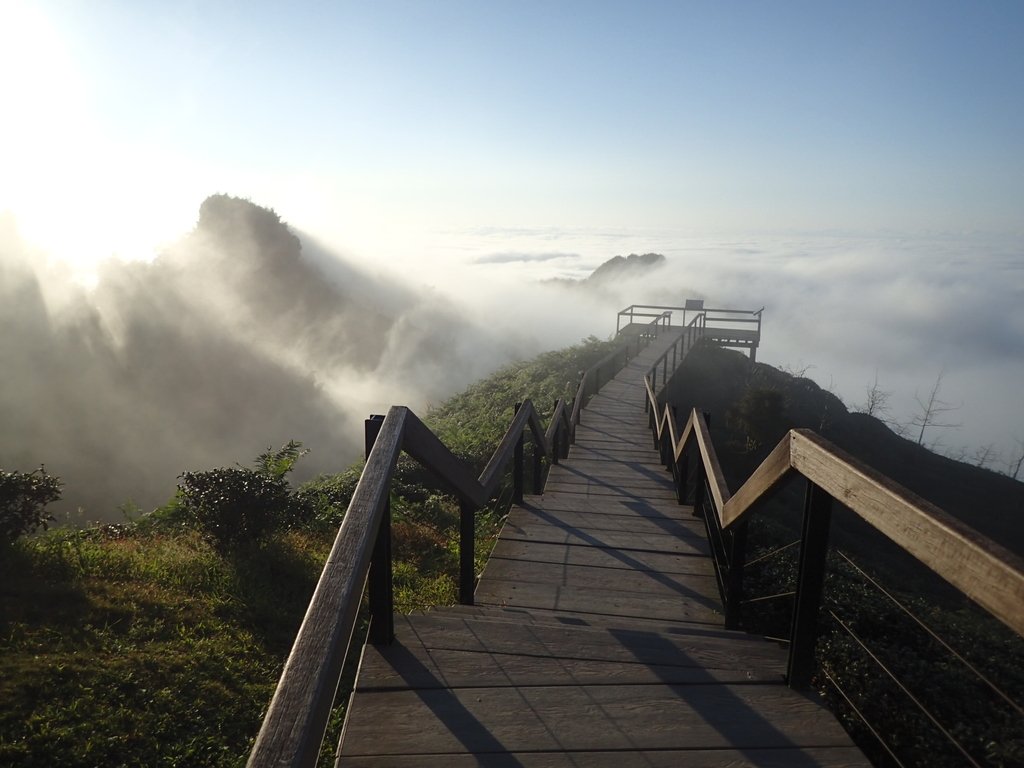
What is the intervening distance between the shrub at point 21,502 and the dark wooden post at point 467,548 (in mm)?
5288

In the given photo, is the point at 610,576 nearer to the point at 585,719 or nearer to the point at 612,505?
the point at 612,505

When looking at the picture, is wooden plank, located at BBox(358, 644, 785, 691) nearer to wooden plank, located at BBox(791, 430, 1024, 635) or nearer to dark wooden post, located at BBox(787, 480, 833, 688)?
dark wooden post, located at BBox(787, 480, 833, 688)

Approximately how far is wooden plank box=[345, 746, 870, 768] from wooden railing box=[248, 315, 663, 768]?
1.65 feet

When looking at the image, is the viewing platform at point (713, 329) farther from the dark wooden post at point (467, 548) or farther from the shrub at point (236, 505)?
the dark wooden post at point (467, 548)

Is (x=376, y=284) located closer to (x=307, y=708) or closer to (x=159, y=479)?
(x=159, y=479)

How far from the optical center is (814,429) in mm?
26047

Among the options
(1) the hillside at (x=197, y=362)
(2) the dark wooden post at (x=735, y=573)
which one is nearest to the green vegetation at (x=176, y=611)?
(2) the dark wooden post at (x=735, y=573)

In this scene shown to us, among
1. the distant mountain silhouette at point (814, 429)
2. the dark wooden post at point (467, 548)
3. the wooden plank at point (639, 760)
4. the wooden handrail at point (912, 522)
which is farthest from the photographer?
the distant mountain silhouette at point (814, 429)

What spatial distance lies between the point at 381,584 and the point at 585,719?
0.96m

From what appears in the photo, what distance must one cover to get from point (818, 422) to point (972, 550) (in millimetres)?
25921

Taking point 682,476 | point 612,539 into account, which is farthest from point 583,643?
point 682,476

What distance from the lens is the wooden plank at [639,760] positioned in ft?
7.30

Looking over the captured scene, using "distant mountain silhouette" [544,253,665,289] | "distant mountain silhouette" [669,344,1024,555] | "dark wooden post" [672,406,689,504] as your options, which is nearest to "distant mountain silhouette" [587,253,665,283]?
"distant mountain silhouette" [544,253,665,289]

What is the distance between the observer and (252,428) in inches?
1230
